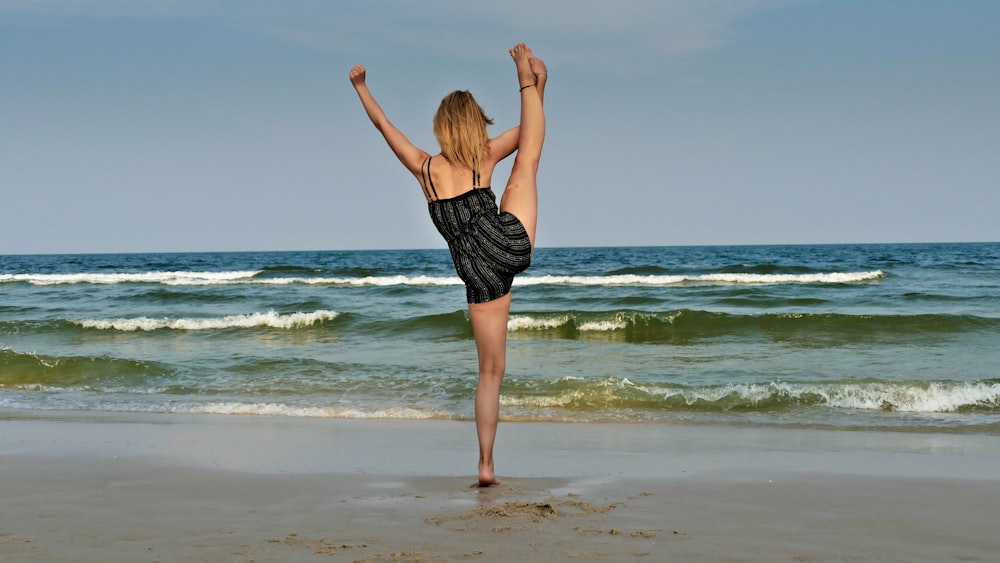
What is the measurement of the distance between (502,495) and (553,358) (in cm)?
711

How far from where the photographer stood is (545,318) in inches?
609

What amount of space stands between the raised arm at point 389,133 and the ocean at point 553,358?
142 inches

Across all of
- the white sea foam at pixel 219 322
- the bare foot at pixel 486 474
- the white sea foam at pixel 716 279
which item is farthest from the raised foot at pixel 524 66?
the white sea foam at pixel 716 279

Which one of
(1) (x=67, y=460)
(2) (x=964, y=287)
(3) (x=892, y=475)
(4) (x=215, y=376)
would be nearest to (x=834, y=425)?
(3) (x=892, y=475)

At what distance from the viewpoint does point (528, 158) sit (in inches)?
162

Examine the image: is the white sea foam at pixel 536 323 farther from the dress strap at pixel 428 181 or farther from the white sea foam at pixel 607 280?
the white sea foam at pixel 607 280

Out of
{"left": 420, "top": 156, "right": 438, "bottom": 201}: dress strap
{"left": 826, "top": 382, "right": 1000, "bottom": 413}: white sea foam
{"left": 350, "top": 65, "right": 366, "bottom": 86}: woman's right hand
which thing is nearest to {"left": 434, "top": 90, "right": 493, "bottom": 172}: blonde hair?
{"left": 420, "top": 156, "right": 438, "bottom": 201}: dress strap

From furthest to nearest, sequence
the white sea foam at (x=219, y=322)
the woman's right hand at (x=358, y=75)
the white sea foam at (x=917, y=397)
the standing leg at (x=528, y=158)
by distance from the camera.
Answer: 1. the white sea foam at (x=219, y=322)
2. the white sea foam at (x=917, y=397)
3. the woman's right hand at (x=358, y=75)
4. the standing leg at (x=528, y=158)

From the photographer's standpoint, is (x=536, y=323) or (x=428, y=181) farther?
(x=536, y=323)

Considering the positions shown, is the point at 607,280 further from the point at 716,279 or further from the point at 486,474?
the point at 486,474

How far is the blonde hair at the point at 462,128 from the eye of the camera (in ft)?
13.1

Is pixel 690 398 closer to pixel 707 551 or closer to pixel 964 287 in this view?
pixel 707 551

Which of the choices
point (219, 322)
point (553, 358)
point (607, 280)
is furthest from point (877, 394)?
point (607, 280)

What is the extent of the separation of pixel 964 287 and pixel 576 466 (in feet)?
69.3
